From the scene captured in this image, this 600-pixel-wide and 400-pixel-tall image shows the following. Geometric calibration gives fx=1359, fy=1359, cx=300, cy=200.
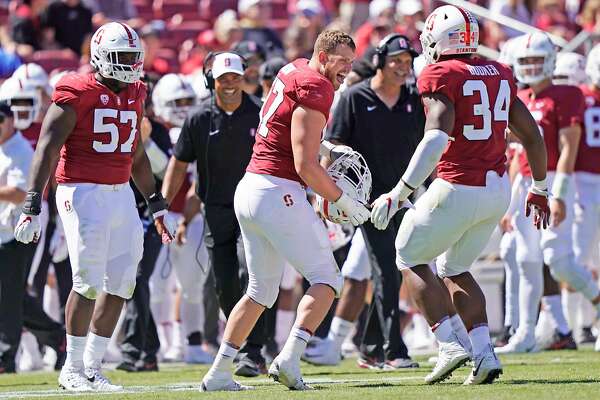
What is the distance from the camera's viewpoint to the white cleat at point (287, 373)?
6992mm

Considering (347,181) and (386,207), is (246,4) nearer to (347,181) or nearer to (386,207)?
(347,181)

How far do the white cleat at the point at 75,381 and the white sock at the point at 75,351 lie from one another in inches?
1.1

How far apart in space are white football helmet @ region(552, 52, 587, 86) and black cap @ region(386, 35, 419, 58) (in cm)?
196

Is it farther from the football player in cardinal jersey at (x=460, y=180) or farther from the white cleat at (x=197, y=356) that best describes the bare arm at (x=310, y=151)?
the white cleat at (x=197, y=356)

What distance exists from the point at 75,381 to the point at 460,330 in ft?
6.97

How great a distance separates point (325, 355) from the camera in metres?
9.66

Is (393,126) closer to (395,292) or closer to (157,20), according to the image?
(395,292)

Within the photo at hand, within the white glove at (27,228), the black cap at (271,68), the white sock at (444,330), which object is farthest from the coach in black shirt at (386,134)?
the white glove at (27,228)

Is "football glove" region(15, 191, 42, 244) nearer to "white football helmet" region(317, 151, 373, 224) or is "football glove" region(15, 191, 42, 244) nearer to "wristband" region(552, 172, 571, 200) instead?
"white football helmet" region(317, 151, 373, 224)

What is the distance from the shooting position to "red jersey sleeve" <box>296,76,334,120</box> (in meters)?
6.89

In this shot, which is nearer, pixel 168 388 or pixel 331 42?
pixel 331 42

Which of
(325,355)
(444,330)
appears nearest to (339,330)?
(325,355)

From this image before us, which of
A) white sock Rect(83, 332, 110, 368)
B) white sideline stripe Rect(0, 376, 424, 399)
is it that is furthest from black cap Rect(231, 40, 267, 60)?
white sock Rect(83, 332, 110, 368)

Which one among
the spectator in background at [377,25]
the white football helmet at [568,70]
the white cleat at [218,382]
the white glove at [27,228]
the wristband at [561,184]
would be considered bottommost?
the white cleat at [218,382]
